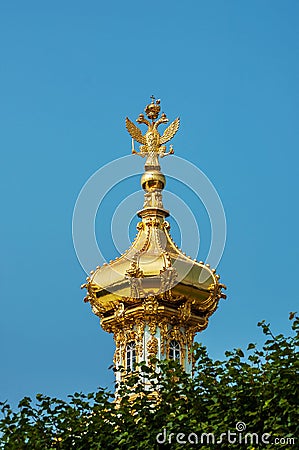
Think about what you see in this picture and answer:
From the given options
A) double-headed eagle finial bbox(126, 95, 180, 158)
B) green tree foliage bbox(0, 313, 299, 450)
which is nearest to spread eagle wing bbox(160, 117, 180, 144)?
double-headed eagle finial bbox(126, 95, 180, 158)

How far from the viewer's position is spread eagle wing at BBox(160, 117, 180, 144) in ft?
101

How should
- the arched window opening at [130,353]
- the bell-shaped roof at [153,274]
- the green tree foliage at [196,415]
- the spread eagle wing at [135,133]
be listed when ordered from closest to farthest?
the green tree foliage at [196,415] → the bell-shaped roof at [153,274] → the arched window opening at [130,353] → the spread eagle wing at [135,133]

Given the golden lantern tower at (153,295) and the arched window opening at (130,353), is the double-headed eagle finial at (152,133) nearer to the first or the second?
the golden lantern tower at (153,295)

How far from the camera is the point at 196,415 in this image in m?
18.1

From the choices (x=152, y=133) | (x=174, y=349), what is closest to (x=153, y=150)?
(x=152, y=133)

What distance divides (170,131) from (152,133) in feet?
1.46

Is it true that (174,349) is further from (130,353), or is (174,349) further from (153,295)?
(153,295)

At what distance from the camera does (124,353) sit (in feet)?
96.5

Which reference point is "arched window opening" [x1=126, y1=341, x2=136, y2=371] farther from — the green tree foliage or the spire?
the green tree foliage

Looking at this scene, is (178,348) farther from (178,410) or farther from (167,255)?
(178,410)

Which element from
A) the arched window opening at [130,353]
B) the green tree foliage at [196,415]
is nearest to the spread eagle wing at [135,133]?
the arched window opening at [130,353]

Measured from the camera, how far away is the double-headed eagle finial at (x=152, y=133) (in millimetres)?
30688

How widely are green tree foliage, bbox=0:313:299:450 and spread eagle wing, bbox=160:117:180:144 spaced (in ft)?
38.4

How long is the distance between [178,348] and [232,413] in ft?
38.4
